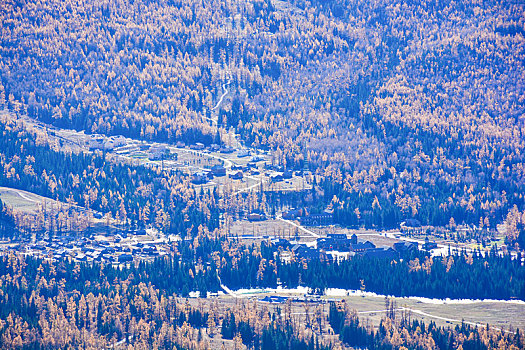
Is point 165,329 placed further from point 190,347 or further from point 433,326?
point 433,326

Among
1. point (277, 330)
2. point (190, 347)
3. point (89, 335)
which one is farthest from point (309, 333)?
point (89, 335)

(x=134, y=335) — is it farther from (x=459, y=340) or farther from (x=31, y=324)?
(x=459, y=340)

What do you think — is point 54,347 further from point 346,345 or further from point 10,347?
point 346,345

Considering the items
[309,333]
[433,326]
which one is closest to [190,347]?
[309,333]

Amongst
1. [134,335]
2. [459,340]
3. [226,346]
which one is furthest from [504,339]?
[134,335]

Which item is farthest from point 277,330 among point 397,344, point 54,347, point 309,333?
point 54,347

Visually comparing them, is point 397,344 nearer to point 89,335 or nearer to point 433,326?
point 433,326
